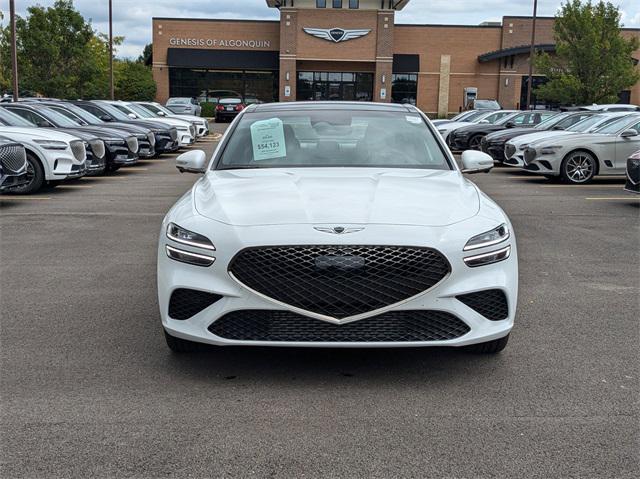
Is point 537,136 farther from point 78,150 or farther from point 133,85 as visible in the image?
point 133,85

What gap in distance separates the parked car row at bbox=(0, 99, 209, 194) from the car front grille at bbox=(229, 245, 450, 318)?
329 inches

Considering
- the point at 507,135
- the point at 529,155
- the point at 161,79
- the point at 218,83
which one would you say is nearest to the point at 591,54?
the point at 507,135

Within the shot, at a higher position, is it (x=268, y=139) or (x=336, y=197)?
(x=268, y=139)

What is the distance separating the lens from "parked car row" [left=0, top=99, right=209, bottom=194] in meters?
12.1

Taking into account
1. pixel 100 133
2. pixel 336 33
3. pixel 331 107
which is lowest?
pixel 100 133

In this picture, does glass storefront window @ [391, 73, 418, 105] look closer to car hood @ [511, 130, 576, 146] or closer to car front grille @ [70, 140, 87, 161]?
car hood @ [511, 130, 576, 146]

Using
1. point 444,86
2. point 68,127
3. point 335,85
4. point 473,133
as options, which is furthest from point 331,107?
point 444,86

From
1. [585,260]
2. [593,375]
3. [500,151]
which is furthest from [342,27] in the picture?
[593,375]

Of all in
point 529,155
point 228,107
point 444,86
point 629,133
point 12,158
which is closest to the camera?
point 12,158

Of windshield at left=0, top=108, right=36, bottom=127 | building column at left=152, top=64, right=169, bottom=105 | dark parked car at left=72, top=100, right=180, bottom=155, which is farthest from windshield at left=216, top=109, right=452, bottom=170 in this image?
building column at left=152, top=64, right=169, bottom=105

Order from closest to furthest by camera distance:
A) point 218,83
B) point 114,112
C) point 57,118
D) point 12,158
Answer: point 12,158 → point 57,118 → point 114,112 → point 218,83

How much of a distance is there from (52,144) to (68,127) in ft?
10.1

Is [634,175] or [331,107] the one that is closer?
[331,107]

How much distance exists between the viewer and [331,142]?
19.5ft
